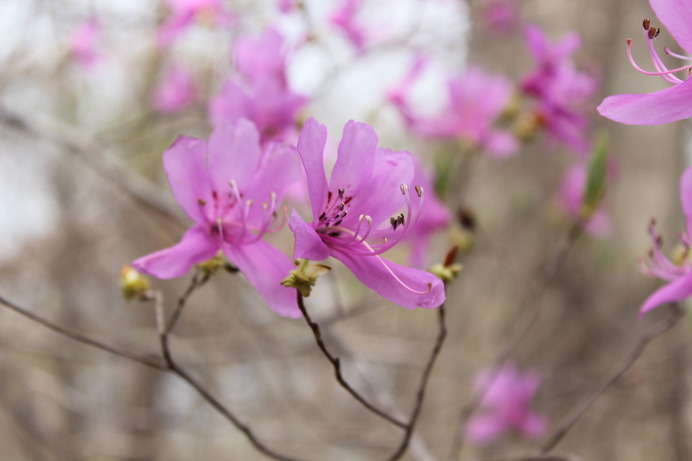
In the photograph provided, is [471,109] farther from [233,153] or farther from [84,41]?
[84,41]

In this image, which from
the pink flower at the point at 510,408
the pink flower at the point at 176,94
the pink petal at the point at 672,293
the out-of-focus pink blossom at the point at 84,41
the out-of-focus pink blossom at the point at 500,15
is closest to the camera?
the pink petal at the point at 672,293

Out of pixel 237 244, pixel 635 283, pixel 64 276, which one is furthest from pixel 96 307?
pixel 237 244

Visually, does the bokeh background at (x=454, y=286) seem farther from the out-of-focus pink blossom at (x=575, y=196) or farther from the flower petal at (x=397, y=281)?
the flower petal at (x=397, y=281)

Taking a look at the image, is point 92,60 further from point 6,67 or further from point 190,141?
point 190,141

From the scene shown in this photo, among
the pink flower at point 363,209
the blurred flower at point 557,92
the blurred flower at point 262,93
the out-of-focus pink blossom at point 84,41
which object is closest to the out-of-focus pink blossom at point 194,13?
the blurred flower at point 262,93

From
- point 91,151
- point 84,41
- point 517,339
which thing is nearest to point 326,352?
point 517,339

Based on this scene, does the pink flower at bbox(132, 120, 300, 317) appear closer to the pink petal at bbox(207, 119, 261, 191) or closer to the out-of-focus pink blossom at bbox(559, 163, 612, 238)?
the pink petal at bbox(207, 119, 261, 191)
